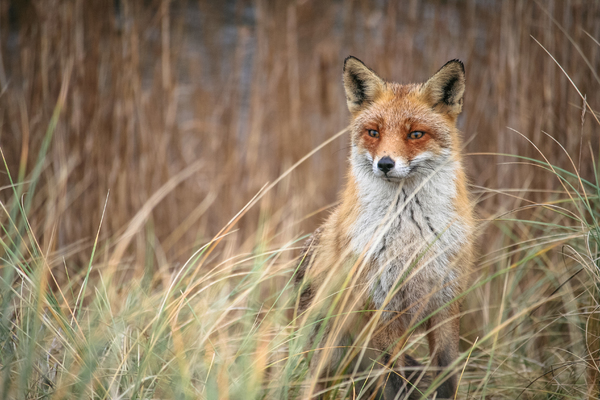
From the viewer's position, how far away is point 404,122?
2.12 metres

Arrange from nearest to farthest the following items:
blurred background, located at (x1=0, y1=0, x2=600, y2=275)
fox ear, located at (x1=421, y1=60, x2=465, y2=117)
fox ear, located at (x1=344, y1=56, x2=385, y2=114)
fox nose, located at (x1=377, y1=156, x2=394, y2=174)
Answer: fox nose, located at (x1=377, y1=156, x2=394, y2=174) → fox ear, located at (x1=421, y1=60, x2=465, y2=117) → fox ear, located at (x1=344, y1=56, x2=385, y2=114) → blurred background, located at (x1=0, y1=0, x2=600, y2=275)

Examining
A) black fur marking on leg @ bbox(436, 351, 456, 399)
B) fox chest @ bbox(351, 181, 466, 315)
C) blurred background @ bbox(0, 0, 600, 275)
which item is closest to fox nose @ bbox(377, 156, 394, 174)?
fox chest @ bbox(351, 181, 466, 315)

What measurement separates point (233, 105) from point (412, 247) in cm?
262

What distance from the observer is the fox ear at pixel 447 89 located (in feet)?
7.02

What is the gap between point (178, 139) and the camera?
4.11 meters

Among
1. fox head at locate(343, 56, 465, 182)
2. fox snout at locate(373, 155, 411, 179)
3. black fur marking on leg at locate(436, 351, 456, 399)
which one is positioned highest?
fox head at locate(343, 56, 465, 182)

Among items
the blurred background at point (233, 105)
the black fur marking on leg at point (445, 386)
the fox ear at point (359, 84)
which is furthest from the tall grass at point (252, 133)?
the fox ear at point (359, 84)

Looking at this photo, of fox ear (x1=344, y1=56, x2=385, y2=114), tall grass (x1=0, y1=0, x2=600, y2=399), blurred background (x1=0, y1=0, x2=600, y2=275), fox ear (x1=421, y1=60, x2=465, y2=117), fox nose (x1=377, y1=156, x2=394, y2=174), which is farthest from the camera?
blurred background (x1=0, y1=0, x2=600, y2=275)

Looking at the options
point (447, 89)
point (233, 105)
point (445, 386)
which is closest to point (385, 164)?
point (447, 89)

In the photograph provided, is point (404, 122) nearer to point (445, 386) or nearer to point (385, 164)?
point (385, 164)

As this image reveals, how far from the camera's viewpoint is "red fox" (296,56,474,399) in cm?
200

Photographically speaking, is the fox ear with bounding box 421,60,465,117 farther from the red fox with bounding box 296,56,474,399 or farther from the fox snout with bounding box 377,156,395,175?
the fox snout with bounding box 377,156,395,175

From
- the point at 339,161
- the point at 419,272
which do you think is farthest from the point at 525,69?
the point at 419,272

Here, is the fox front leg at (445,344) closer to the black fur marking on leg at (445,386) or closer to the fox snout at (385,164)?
the black fur marking on leg at (445,386)
